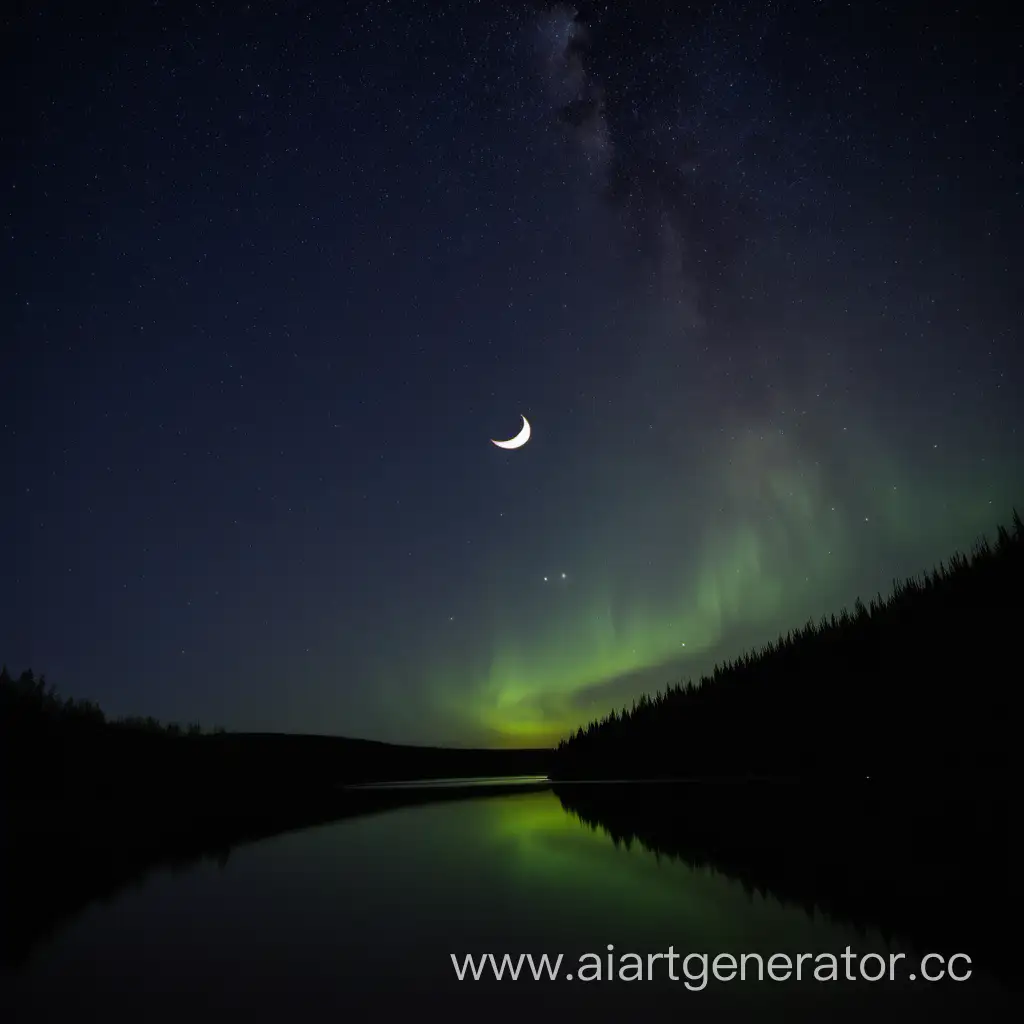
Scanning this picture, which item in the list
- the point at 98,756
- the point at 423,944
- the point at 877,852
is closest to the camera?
the point at 423,944

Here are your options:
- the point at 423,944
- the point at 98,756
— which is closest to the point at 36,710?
the point at 98,756

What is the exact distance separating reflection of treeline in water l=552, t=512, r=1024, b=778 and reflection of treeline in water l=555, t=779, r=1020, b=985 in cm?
209

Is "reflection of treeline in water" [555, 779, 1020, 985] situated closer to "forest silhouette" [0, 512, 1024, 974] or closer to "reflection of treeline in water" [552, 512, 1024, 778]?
"forest silhouette" [0, 512, 1024, 974]

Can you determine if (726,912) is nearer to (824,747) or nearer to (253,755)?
(824,747)

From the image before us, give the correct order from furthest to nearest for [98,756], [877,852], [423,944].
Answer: [98,756], [877,852], [423,944]

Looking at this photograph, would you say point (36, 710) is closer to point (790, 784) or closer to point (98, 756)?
point (98, 756)

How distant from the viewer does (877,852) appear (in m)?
7.33

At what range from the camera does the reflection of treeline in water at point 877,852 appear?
4.58m

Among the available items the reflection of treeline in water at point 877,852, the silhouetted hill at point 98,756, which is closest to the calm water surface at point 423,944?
the reflection of treeline in water at point 877,852

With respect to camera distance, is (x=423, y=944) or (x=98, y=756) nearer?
(x=423, y=944)

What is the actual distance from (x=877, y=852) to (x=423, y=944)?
16.6 feet

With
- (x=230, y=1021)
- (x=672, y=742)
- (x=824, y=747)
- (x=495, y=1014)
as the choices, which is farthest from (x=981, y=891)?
(x=672, y=742)

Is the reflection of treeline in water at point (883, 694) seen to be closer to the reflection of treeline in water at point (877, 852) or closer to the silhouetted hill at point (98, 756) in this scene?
the reflection of treeline in water at point (877, 852)

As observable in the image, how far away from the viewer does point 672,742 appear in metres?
31.5
